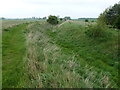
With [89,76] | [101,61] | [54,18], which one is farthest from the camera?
[54,18]

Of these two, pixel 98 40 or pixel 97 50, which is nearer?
pixel 97 50

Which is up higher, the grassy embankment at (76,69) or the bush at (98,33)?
the bush at (98,33)

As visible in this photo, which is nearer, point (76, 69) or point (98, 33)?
point (76, 69)

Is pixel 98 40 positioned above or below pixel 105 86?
above

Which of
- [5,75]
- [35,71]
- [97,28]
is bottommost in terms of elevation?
[5,75]

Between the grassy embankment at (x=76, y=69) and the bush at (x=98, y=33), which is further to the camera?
the bush at (x=98, y=33)

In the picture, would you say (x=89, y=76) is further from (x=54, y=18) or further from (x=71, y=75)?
(x=54, y=18)

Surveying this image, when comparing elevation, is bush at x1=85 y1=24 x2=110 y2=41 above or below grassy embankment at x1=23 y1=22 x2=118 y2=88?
above

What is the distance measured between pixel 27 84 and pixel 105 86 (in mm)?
3233

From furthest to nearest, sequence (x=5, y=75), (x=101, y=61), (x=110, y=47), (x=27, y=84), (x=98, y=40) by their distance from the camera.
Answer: (x=98, y=40)
(x=110, y=47)
(x=101, y=61)
(x=5, y=75)
(x=27, y=84)

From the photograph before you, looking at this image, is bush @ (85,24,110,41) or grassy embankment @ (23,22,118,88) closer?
grassy embankment @ (23,22,118,88)

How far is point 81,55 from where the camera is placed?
36.8 ft

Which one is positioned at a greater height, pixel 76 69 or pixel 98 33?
pixel 98 33

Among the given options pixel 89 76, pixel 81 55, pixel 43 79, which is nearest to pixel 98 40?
pixel 81 55
